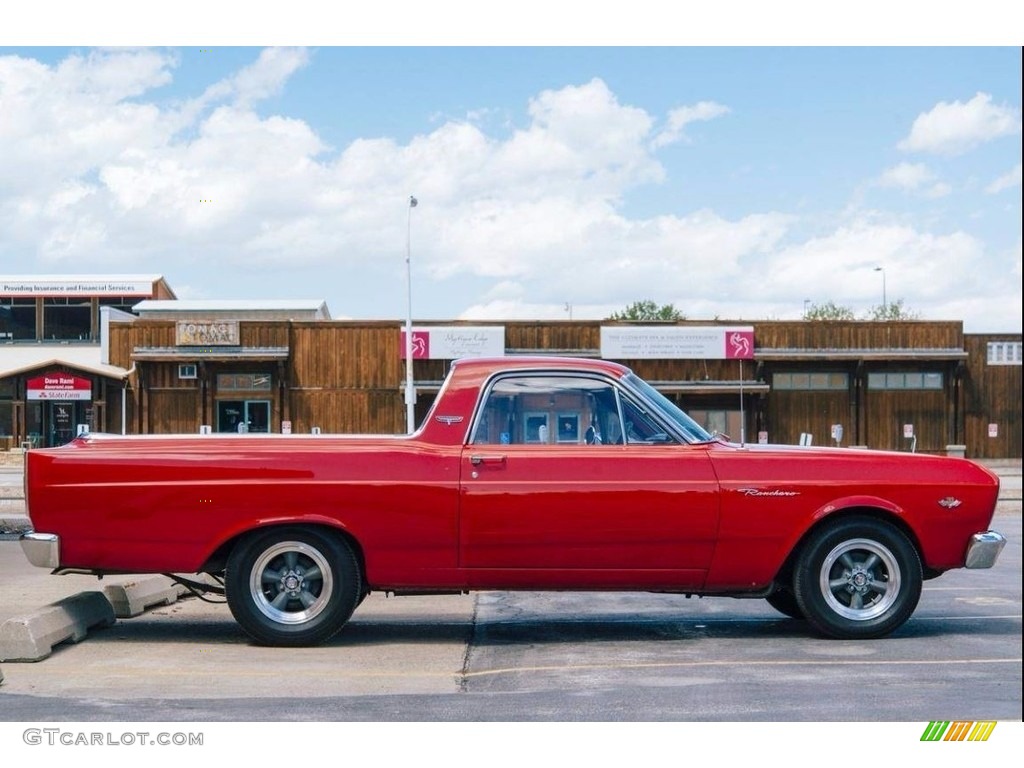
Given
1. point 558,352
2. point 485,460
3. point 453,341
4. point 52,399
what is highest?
point 453,341

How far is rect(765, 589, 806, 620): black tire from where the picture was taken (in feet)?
28.0

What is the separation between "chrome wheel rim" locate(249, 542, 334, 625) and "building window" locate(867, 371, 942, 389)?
41.5 meters

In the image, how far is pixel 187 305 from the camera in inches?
1998

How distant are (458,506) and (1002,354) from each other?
44270mm

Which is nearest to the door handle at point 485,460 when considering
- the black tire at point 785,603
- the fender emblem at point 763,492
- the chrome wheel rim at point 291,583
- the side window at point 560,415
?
the side window at point 560,415

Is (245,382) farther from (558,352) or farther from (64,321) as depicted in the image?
(558,352)

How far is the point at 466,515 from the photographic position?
24.4ft

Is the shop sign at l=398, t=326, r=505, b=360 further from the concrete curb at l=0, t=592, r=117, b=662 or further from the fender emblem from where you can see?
the fender emblem

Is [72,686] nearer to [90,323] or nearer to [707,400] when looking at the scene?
[707,400]

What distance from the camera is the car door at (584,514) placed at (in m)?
7.44

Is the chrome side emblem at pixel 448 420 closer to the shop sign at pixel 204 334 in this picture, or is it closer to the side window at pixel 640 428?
the side window at pixel 640 428

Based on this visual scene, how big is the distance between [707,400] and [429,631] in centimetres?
3820

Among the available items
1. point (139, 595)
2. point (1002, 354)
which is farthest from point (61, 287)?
point (139, 595)

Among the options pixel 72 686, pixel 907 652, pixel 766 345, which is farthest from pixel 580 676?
pixel 766 345
